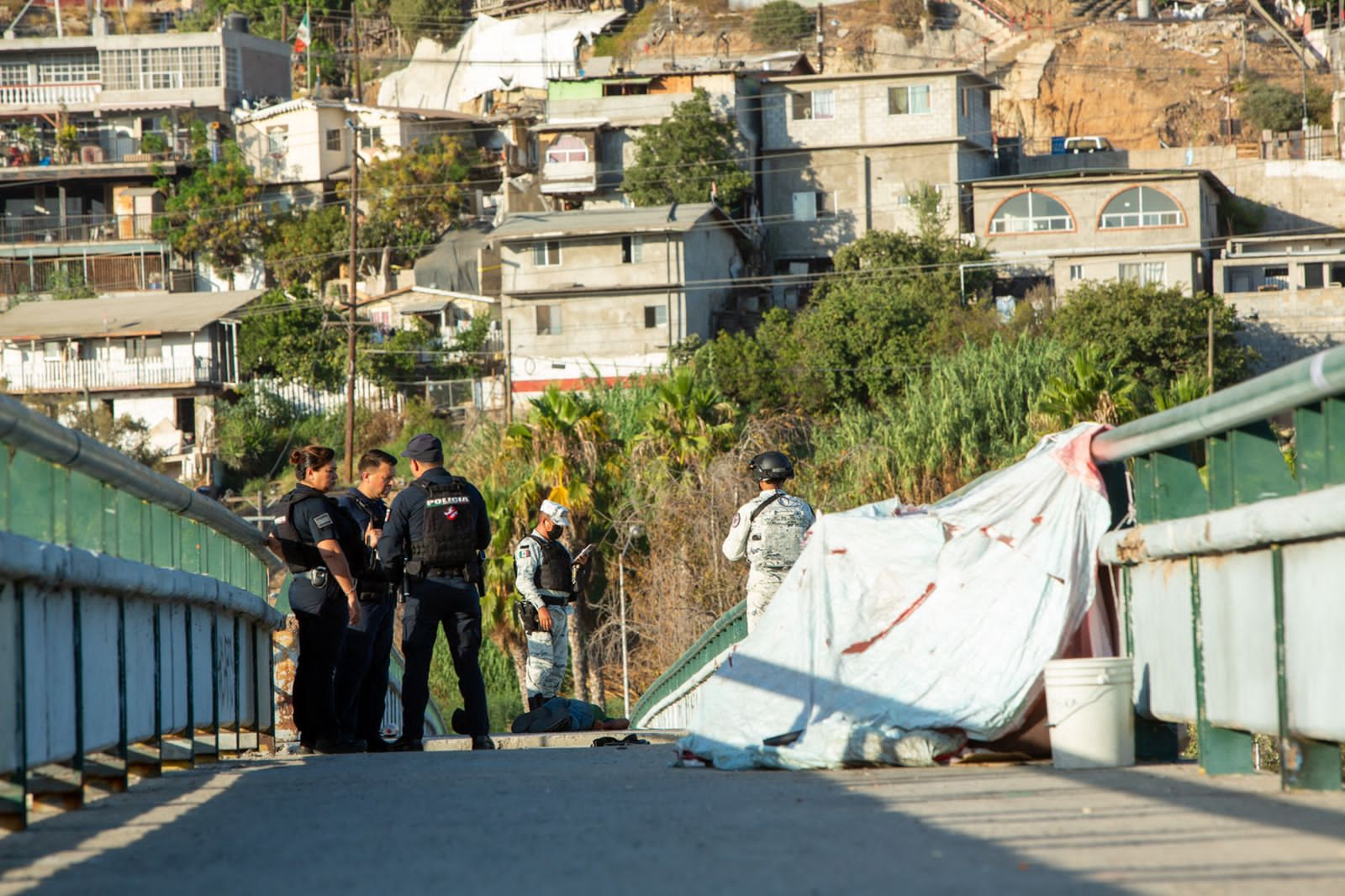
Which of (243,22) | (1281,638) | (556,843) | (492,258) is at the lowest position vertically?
(556,843)

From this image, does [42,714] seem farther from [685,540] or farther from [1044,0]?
[1044,0]

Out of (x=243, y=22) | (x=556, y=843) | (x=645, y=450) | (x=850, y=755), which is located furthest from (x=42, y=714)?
(x=243, y=22)

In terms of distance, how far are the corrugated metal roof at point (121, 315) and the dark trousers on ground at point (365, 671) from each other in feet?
198

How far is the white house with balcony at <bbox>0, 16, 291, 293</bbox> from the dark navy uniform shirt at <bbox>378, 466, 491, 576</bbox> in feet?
252

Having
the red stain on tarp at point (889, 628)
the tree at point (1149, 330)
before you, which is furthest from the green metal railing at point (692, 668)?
the tree at point (1149, 330)

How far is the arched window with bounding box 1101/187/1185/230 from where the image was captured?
2827 inches

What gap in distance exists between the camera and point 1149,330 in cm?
6116

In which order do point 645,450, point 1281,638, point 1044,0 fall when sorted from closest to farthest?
point 1281,638, point 645,450, point 1044,0

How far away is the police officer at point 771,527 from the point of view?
488 inches

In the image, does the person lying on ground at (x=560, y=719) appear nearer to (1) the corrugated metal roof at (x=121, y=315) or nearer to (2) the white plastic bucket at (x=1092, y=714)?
(2) the white plastic bucket at (x=1092, y=714)

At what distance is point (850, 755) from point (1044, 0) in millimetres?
109061

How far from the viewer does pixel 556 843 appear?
5.17m

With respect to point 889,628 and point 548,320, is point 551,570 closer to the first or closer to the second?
point 889,628

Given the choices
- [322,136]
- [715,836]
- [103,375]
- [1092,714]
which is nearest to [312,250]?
[322,136]
